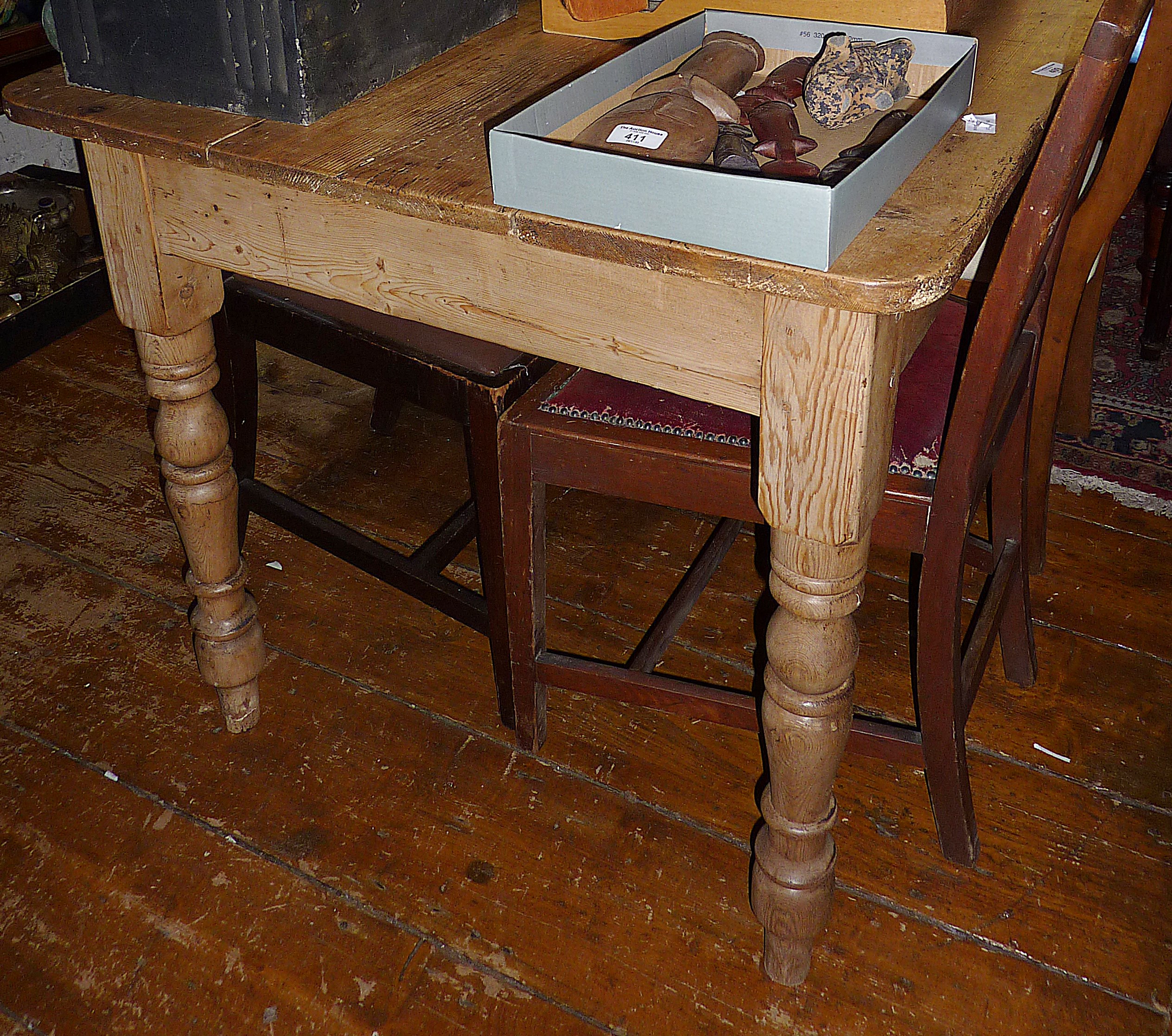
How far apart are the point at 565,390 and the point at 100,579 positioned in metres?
1.08

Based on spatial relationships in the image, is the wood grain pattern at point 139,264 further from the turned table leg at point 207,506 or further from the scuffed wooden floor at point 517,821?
the scuffed wooden floor at point 517,821

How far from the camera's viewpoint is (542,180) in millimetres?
894

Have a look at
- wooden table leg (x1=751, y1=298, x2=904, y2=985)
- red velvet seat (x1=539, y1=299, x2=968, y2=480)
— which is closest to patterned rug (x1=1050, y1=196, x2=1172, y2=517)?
red velvet seat (x1=539, y1=299, x2=968, y2=480)

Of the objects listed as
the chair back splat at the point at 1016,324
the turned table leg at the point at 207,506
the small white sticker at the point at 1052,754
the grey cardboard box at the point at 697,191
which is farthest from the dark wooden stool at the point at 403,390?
the small white sticker at the point at 1052,754

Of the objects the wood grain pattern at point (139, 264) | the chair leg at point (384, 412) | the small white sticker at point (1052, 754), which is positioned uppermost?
the wood grain pattern at point (139, 264)

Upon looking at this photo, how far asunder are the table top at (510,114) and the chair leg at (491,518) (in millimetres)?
335

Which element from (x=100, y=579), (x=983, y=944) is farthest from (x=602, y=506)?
(x=983, y=944)

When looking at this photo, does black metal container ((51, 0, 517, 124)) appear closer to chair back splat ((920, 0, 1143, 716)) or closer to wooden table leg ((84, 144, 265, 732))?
wooden table leg ((84, 144, 265, 732))

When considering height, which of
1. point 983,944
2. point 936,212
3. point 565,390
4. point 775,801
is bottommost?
point 983,944

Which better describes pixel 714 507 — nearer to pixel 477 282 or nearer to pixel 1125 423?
pixel 477 282

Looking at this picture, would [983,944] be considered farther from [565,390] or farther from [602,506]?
[602,506]

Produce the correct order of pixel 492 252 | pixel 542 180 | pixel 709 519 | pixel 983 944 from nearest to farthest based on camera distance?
pixel 542 180
pixel 492 252
pixel 983 944
pixel 709 519

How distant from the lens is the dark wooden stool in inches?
52.9

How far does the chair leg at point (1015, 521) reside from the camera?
1.48 m
